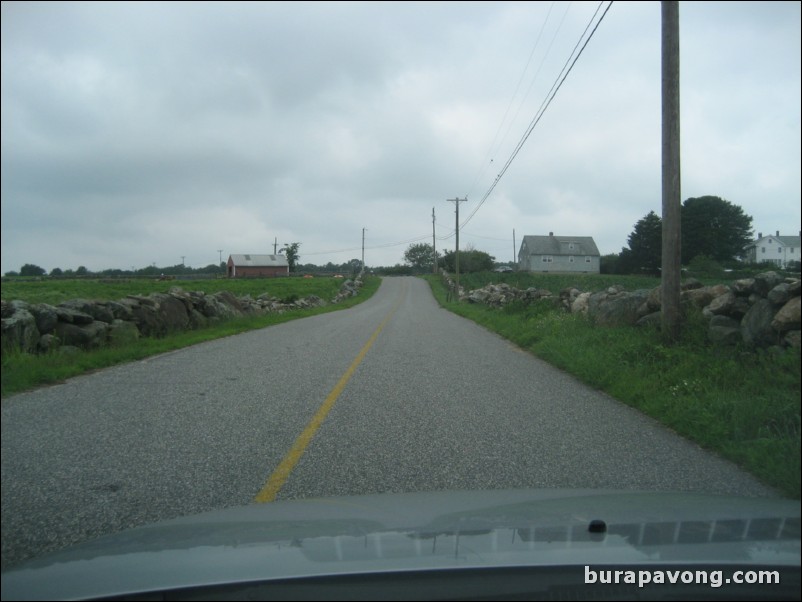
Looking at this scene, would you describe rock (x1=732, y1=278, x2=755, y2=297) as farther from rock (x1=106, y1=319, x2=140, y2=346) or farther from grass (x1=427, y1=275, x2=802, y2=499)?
rock (x1=106, y1=319, x2=140, y2=346)

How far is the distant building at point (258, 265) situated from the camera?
74387 millimetres

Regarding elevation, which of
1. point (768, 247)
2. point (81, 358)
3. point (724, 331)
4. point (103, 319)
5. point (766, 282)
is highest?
point (768, 247)

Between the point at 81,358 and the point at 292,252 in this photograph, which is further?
the point at 292,252

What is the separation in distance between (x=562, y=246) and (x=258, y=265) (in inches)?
1488

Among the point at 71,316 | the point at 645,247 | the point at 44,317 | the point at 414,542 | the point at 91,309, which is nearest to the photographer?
the point at 414,542

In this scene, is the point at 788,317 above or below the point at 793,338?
above

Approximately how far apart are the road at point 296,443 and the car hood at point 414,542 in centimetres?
115

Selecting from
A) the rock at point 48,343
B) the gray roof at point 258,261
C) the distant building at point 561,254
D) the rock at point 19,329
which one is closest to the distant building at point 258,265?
the gray roof at point 258,261

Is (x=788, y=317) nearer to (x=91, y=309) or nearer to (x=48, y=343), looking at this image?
(x=48, y=343)

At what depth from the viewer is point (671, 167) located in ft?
36.0

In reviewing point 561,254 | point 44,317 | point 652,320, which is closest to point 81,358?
point 44,317

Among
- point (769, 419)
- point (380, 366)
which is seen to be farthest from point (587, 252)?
point (769, 419)

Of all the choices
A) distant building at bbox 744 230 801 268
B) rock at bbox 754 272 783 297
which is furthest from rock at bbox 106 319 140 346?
distant building at bbox 744 230 801 268

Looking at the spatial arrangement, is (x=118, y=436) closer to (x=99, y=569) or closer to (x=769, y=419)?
(x=99, y=569)
